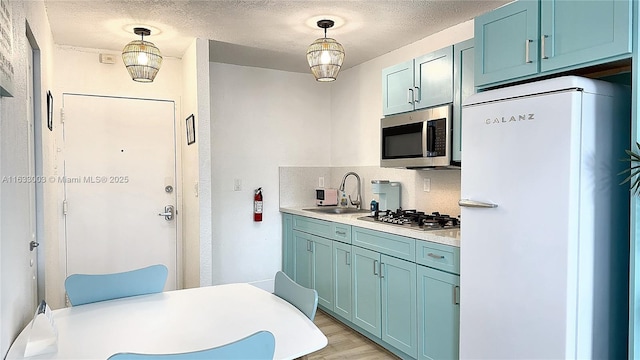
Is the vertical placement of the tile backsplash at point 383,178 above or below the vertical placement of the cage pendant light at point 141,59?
below

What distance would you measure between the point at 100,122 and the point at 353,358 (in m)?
2.99

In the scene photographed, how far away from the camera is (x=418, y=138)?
121 inches

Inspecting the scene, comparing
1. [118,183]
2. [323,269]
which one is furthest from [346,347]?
[118,183]

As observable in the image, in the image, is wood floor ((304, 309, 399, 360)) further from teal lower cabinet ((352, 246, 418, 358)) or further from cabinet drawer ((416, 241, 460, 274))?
cabinet drawer ((416, 241, 460, 274))

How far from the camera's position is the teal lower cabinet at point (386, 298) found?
111 inches

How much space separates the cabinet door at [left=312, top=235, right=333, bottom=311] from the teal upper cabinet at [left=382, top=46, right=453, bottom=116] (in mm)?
1256

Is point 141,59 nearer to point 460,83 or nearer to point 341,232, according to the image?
point 341,232

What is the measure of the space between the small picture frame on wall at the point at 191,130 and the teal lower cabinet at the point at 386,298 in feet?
5.48

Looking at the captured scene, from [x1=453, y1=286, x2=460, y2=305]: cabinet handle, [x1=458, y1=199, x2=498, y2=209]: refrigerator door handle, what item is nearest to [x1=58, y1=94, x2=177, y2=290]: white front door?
[x1=453, y1=286, x2=460, y2=305]: cabinet handle

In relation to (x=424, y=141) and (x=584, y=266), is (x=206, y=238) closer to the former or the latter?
(x=424, y=141)

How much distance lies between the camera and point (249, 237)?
4.49 meters

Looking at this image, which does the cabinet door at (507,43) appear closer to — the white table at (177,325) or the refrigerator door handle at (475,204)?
the refrigerator door handle at (475,204)

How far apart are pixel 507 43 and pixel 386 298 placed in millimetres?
1797

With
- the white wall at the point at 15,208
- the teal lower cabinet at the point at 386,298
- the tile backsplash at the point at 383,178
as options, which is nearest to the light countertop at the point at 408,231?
the teal lower cabinet at the point at 386,298
